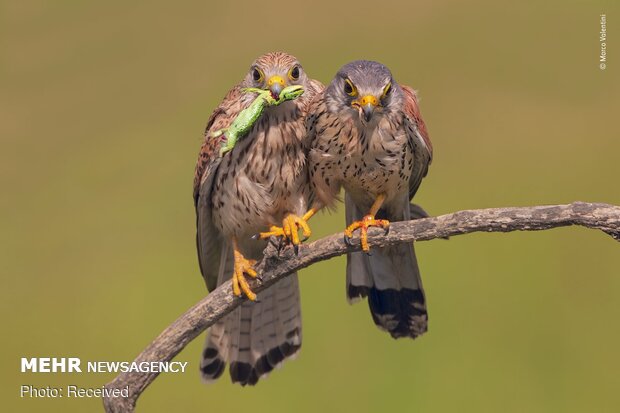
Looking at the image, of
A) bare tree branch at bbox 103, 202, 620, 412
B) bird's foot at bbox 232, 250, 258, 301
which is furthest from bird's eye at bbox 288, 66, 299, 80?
bird's foot at bbox 232, 250, 258, 301

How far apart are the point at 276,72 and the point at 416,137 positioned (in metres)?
0.62

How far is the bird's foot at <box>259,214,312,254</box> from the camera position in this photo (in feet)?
15.1

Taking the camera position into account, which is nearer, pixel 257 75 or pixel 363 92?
pixel 363 92

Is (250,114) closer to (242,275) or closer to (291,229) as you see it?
(291,229)

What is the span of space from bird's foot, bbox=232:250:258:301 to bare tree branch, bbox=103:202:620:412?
0.03 m

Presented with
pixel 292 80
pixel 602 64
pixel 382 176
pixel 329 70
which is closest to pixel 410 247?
pixel 382 176

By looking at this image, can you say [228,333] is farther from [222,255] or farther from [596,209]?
[596,209]

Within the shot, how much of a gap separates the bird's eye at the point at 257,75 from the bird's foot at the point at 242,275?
76cm

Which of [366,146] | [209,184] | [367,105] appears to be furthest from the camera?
[209,184]

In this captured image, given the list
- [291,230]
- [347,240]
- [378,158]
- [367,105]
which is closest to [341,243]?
[347,240]

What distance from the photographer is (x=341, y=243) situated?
14.7ft

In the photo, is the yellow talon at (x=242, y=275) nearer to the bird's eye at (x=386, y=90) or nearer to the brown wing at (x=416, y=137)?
the brown wing at (x=416, y=137)

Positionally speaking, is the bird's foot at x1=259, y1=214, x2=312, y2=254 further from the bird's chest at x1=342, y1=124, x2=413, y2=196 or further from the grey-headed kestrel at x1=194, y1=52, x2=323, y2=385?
the bird's chest at x1=342, y1=124, x2=413, y2=196

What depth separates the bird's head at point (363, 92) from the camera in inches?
176
